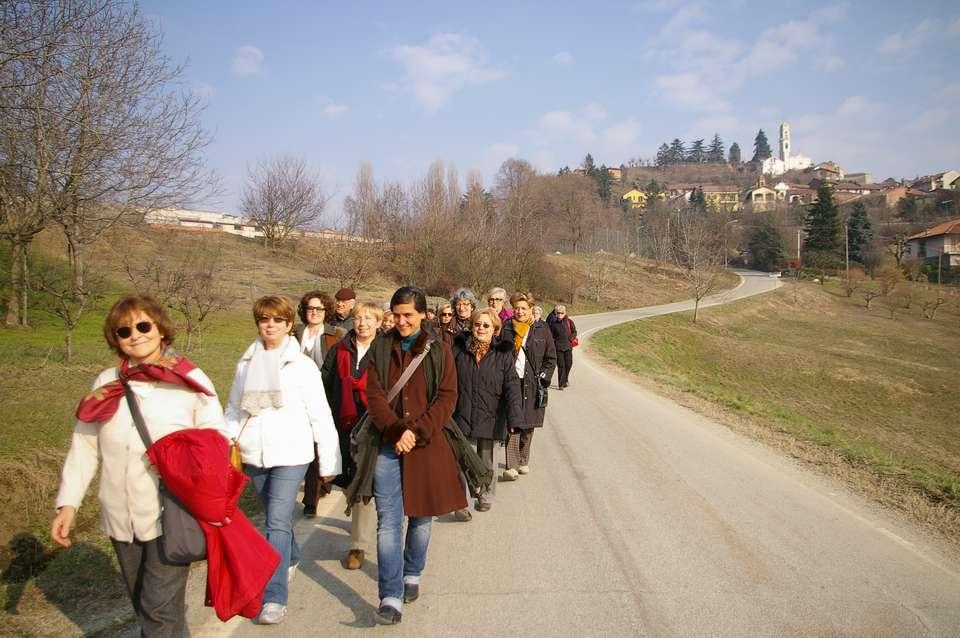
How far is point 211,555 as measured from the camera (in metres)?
2.89

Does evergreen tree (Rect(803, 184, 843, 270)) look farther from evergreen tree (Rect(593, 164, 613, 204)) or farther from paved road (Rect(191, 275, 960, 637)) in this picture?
paved road (Rect(191, 275, 960, 637))

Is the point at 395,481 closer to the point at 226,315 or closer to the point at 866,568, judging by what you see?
the point at 866,568

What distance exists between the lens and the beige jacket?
2791 mm

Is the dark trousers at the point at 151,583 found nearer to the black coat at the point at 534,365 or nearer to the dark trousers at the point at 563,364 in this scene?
the black coat at the point at 534,365

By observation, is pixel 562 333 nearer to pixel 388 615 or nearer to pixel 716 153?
pixel 388 615

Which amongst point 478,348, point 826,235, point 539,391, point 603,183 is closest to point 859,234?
point 826,235

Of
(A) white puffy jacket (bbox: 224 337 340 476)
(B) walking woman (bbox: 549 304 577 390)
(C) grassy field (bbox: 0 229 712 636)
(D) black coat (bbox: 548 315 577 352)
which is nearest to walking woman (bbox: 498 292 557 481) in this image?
(A) white puffy jacket (bbox: 224 337 340 476)

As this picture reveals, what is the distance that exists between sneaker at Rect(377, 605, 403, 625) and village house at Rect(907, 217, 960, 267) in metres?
86.8

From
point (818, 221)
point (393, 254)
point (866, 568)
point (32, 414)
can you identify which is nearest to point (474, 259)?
point (393, 254)

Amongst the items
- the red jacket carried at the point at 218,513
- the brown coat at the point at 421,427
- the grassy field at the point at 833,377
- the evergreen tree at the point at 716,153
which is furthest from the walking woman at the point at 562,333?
the evergreen tree at the point at 716,153

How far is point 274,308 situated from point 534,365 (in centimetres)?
371

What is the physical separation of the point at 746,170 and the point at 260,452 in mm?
208411

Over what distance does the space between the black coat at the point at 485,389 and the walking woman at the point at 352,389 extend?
102 centimetres

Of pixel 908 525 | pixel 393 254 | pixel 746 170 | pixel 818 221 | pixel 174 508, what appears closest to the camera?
pixel 174 508
